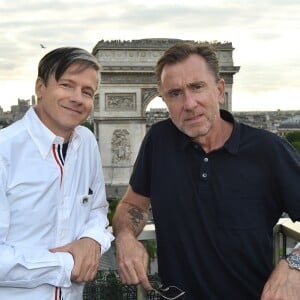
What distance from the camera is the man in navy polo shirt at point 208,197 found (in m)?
1.99

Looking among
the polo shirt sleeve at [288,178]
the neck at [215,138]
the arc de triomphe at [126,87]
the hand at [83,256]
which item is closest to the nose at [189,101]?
the neck at [215,138]

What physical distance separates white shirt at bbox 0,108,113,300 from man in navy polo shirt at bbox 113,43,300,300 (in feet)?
0.92

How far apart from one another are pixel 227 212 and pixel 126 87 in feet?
53.8

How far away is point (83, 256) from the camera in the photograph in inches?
72.1

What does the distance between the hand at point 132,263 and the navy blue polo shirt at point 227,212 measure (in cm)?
9

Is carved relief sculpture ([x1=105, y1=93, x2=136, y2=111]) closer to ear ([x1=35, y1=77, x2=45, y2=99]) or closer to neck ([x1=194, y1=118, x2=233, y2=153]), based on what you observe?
neck ([x1=194, y1=118, x2=233, y2=153])

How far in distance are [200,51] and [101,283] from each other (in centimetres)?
92

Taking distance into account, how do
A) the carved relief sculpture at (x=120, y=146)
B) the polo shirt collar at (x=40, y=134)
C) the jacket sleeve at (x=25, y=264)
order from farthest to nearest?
the carved relief sculpture at (x=120, y=146), the polo shirt collar at (x=40, y=134), the jacket sleeve at (x=25, y=264)

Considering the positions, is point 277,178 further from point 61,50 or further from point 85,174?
point 61,50

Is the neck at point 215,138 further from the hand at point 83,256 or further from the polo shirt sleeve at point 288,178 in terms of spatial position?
the hand at point 83,256

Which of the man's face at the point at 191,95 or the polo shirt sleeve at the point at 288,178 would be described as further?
the man's face at the point at 191,95

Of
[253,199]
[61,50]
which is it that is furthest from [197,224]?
[61,50]

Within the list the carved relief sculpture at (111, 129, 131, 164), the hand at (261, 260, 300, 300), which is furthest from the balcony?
the carved relief sculpture at (111, 129, 131, 164)

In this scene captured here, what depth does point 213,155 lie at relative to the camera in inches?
81.0
